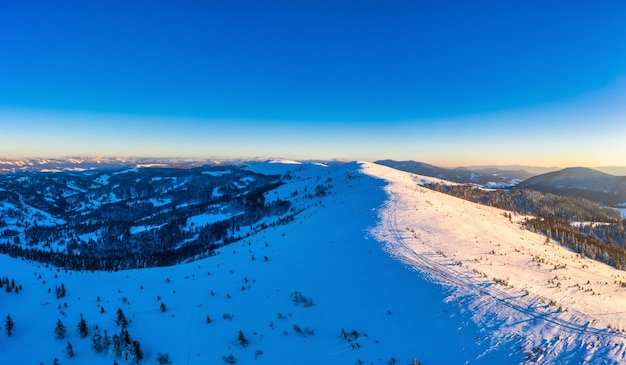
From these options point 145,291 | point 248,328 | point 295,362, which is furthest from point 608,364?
point 145,291

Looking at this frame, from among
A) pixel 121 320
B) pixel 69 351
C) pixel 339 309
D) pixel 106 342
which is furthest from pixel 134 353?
pixel 339 309

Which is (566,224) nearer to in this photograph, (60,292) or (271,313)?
(271,313)

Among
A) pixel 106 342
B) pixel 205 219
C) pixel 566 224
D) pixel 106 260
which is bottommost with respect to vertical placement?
pixel 205 219

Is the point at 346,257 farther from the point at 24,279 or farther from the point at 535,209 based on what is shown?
the point at 535,209

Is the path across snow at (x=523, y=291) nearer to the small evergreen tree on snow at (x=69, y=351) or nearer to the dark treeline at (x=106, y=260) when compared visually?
the small evergreen tree on snow at (x=69, y=351)

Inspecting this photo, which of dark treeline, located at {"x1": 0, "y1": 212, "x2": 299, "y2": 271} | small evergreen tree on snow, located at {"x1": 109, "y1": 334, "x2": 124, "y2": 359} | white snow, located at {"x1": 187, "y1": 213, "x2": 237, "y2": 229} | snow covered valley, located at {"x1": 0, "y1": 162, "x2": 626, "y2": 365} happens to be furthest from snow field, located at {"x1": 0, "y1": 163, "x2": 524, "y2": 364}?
white snow, located at {"x1": 187, "y1": 213, "x2": 237, "y2": 229}

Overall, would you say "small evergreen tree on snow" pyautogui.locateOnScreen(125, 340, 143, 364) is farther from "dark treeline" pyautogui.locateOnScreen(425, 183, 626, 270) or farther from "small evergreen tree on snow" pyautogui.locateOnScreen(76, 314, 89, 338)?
"dark treeline" pyautogui.locateOnScreen(425, 183, 626, 270)
